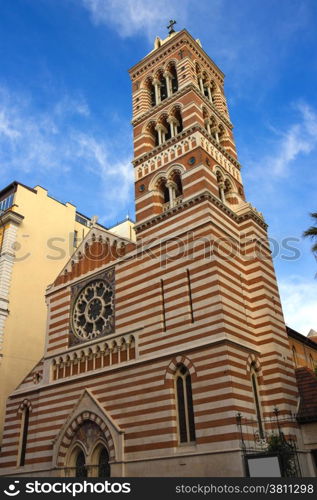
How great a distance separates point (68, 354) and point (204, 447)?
9.83 m

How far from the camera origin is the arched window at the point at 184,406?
18500 millimetres

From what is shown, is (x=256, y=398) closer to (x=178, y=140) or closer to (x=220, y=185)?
(x=220, y=185)

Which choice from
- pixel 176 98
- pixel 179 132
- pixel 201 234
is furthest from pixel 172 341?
pixel 176 98

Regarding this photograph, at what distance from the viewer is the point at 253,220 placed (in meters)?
24.3

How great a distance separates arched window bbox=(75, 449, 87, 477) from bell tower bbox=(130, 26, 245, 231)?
11448mm

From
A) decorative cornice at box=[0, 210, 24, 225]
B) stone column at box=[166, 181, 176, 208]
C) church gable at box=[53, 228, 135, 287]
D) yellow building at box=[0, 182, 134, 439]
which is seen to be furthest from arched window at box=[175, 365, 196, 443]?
decorative cornice at box=[0, 210, 24, 225]

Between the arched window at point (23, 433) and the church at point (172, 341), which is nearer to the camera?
the church at point (172, 341)

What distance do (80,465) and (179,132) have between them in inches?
726

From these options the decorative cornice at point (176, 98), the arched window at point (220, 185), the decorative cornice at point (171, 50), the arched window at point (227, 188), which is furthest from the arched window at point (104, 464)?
the decorative cornice at point (171, 50)

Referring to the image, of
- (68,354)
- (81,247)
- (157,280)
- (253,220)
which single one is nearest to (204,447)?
(157,280)

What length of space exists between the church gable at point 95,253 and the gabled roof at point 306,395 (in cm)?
1045

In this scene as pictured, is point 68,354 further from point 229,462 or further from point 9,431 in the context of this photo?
point 229,462

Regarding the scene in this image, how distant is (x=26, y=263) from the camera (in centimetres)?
3375

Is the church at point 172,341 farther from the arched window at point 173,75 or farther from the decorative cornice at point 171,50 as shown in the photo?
the decorative cornice at point 171,50
